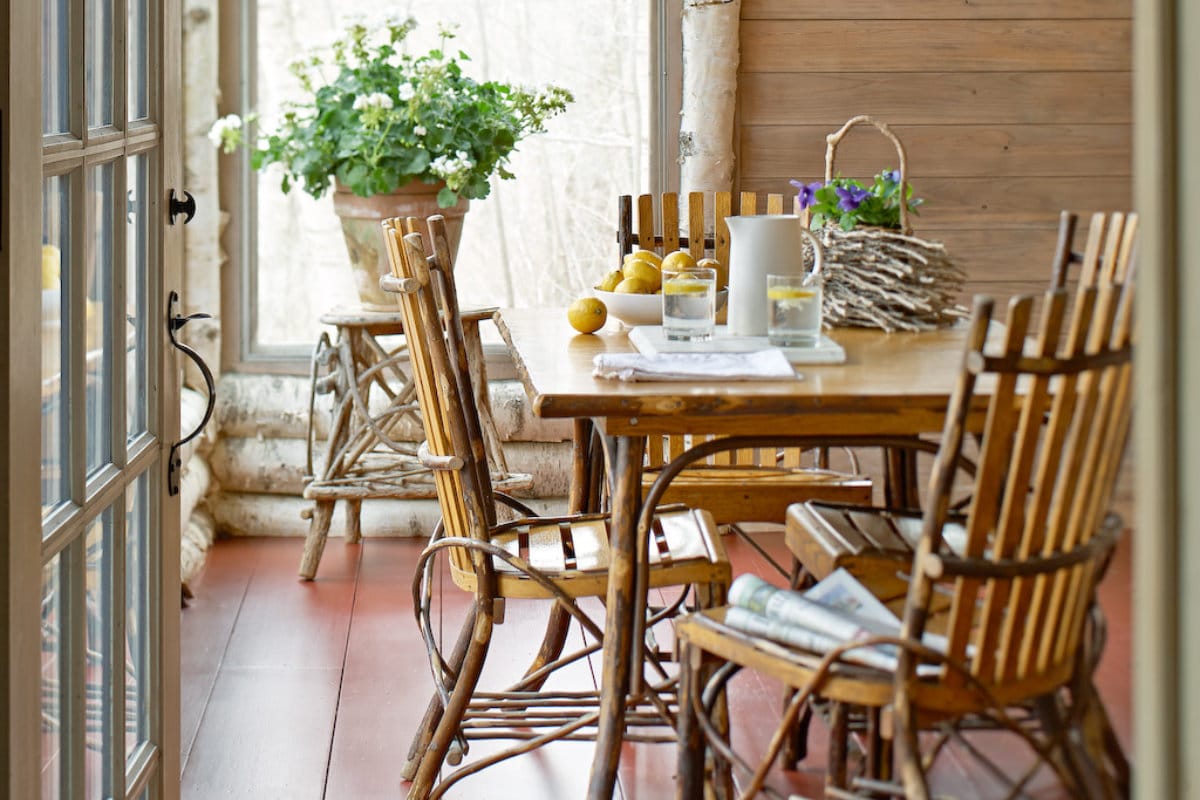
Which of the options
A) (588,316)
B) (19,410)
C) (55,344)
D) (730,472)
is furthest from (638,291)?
(19,410)

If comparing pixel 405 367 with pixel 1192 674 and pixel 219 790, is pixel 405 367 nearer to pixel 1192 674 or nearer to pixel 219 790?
pixel 219 790

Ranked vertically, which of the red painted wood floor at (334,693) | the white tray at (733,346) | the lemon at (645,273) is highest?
the lemon at (645,273)

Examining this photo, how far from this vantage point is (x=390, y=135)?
3988mm

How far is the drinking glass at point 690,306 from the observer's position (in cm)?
236

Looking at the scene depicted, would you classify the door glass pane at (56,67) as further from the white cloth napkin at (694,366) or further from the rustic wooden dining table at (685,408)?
the white cloth napkin at (694,366)

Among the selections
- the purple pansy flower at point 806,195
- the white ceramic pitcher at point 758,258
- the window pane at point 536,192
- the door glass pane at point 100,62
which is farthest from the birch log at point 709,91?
the door glass pane at point 100,62

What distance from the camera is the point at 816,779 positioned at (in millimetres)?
2611

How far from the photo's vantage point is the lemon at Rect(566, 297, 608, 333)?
104 inches

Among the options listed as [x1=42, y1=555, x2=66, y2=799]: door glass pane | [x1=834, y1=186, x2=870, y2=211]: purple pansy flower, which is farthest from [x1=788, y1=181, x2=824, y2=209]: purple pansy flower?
[x1=42, y1=555, x2=66, y2=799]: door glass pane

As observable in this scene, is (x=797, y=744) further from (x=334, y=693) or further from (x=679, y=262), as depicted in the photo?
(x=334, y=693)

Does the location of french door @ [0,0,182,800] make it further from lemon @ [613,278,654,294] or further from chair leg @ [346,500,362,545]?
chair leg @ [346,500,362,545]

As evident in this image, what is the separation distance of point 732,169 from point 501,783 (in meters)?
2.27

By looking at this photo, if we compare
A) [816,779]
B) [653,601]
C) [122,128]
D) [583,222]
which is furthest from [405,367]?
[122,128]

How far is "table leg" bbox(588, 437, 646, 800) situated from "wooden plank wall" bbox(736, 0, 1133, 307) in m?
2.42
